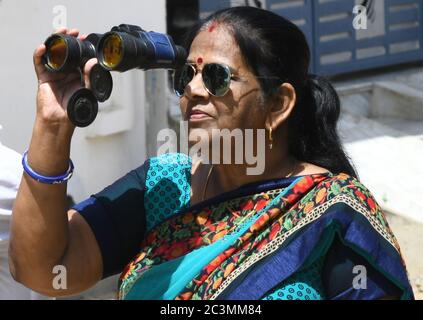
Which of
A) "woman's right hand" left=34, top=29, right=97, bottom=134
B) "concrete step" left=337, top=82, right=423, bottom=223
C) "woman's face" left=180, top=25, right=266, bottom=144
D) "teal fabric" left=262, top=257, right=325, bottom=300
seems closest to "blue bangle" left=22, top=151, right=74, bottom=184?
"woman's right hand" left=34, top=29, right=97, bottom=134

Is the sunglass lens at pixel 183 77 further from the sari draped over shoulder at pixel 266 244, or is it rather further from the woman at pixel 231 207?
the sari draped over shoulder at pixel 266 244

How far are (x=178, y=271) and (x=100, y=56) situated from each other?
1.85 feet

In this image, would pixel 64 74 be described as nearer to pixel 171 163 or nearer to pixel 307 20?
→ pixel 171 163

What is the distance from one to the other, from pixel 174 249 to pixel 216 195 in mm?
A: 185

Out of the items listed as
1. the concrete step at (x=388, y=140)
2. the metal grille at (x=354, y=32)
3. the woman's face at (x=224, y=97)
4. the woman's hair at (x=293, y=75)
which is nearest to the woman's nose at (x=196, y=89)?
the woman's face at (x=224, y=97)

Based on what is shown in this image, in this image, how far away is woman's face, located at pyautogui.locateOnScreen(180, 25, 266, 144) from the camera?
86.3 inches

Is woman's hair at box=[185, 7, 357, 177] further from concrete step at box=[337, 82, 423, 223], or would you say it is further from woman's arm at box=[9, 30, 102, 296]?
concrete step at box=[337, 82, 423, 223]

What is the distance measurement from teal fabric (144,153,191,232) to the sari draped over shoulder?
0.04m

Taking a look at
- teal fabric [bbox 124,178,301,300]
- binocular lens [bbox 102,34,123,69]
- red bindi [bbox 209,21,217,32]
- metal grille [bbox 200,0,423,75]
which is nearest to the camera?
binocular lens [bbox 102,34,123,69]

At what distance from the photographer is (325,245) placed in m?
2.04

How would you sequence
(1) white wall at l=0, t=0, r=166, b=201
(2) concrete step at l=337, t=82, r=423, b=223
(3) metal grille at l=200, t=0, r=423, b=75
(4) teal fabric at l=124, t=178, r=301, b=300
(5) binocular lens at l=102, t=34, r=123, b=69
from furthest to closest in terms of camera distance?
(3) metal grille at l=200, t=0, r=423, b=75 → (2) concrete step at l=337, t=82, r=423, b=223 → (1) white wall at l=0, t=0, r=166, b=201 → (4) teal fabric at l=124, t=178, r=301, b=300 → (5) binocular lens at l=102, t=34, r=123, b=69

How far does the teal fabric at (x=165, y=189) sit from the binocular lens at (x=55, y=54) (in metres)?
0.44
